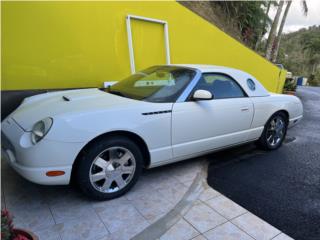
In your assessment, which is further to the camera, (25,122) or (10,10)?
(10,10)

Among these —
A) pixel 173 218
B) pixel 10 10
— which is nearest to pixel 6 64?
pixel 10 10

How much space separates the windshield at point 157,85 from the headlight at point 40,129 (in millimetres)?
1055

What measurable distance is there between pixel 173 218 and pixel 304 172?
2.33m

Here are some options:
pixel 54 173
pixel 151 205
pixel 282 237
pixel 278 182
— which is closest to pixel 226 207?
pixel 282 237

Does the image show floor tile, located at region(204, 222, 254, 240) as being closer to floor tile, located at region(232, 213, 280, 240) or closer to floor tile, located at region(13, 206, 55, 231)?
floor tile, located at region(232, 213, 280, 240)

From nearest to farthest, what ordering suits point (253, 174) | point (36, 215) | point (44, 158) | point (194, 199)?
point (44, 158)
point (36, 215)
point (194, 199)
point (253, 174)

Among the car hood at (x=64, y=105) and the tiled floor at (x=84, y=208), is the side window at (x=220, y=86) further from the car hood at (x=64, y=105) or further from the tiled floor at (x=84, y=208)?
the tiled floor at (x=84, y=208)

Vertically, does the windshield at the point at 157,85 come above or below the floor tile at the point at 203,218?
above

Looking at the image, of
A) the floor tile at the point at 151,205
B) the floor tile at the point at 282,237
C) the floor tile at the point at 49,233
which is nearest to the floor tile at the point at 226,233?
the floor tile at the point at 282,237

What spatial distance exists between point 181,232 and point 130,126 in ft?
3.68

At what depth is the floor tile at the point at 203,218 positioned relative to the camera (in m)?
2.37

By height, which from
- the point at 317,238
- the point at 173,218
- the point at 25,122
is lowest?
the point at 317,238

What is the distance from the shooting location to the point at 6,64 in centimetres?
429

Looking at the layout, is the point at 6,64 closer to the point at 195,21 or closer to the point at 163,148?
the point at 163,148
